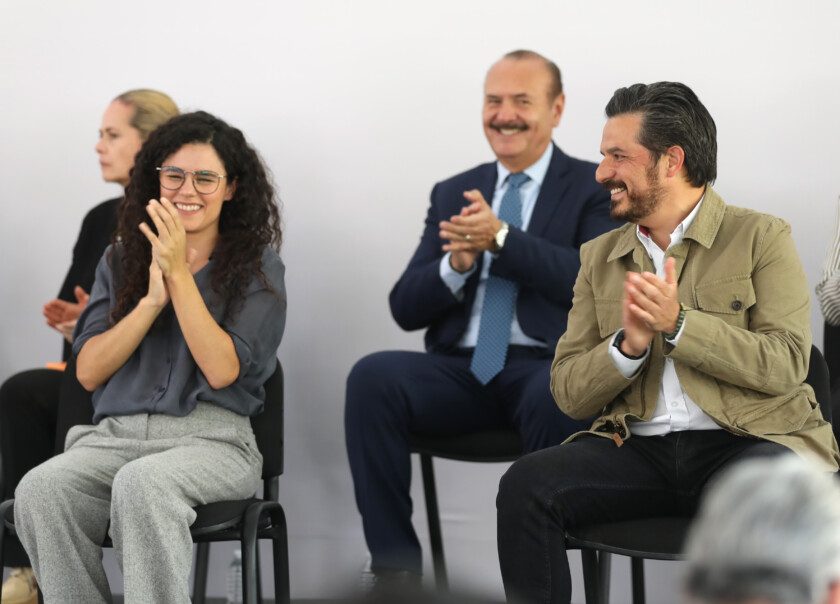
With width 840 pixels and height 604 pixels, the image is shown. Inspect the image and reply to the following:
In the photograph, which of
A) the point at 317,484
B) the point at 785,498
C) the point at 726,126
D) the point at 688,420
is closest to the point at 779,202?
the point at 726,126

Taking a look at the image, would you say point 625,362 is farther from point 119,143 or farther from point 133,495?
point 119,143

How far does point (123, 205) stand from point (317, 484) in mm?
1287

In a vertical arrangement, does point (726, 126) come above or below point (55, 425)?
above

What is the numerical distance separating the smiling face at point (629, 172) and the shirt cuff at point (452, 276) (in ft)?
2.27

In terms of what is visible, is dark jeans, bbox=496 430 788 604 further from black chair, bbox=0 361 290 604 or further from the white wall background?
the white wall background

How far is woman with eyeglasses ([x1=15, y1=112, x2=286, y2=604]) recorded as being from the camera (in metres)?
2.42

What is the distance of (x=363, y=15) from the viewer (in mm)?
3744

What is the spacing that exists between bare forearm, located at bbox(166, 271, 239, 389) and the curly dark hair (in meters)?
0.14

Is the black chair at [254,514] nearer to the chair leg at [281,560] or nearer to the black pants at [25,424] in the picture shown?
the chair leg at [281,560]

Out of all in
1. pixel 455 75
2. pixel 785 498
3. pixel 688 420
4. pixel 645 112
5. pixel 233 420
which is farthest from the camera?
pixel 455 75

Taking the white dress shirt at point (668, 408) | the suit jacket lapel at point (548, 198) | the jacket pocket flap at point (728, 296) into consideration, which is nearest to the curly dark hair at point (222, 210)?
the suit jacket lapel at point (548, 198)

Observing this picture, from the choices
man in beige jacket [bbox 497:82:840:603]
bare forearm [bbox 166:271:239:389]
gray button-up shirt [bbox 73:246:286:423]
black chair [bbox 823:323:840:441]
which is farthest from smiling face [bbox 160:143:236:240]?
black chair [bbox 823:323:840:441]

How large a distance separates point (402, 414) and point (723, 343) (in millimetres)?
1009

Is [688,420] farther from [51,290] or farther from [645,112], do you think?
[51,290]
